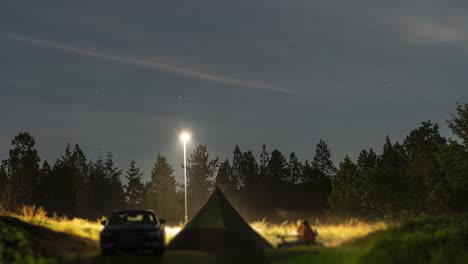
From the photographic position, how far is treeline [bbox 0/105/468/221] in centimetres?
8325

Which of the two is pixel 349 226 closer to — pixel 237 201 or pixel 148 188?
pixel 237 201

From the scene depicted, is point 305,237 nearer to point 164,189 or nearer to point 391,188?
point 391,188

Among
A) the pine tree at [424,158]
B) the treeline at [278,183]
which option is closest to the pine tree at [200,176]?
the treeline at [278,183]

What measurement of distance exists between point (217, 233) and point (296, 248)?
3811 mm

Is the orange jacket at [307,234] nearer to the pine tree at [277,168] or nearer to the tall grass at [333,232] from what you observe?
the tall grass at [333,232]

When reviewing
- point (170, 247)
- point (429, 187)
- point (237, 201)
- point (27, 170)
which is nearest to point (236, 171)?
point (237, 201)

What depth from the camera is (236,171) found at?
533 ft

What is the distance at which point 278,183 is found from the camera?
487 ft

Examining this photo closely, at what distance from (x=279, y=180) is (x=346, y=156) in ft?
173

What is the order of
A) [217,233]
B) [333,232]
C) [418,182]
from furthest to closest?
1. [418,182]
2. [333,232]
3. [217,233]

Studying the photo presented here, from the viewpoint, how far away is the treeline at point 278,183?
83.2m

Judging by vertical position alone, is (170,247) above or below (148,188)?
below

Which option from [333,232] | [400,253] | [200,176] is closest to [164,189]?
[200,176]

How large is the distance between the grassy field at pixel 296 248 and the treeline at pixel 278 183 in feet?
119
